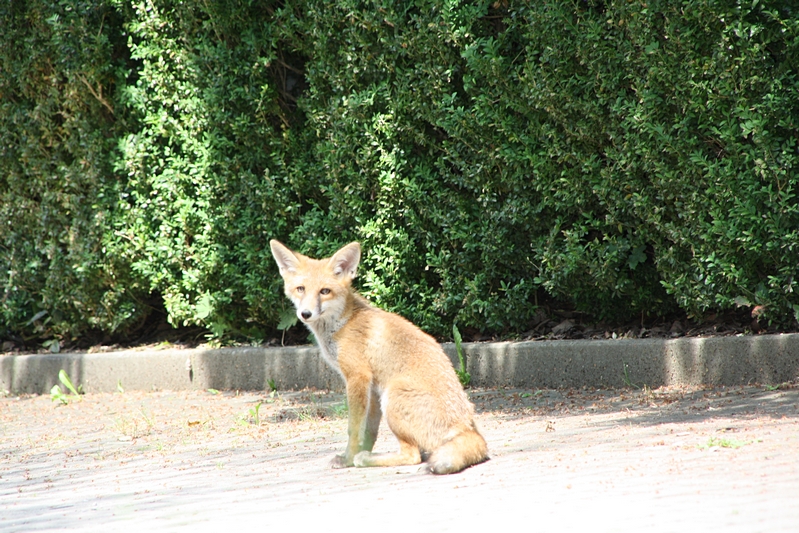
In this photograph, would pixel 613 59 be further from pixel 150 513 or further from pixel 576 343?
pixel 150 513

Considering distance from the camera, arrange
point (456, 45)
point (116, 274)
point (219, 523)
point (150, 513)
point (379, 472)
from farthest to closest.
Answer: point (116, 274) < point (456, 45) < point (379, 472) < point (150, 513) < point (219, 523)

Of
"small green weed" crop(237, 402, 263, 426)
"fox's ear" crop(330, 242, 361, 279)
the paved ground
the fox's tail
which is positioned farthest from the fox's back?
"small green weed" crop(237, 402, 263, 426)

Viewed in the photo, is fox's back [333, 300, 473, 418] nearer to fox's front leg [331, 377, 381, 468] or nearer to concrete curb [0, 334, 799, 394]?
fox's front leg [331, 377, 381, 468]

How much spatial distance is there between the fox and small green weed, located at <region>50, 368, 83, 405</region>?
4.61m

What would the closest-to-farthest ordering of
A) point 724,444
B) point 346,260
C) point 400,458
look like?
point 724,444 → point 400,458 → point 346,260

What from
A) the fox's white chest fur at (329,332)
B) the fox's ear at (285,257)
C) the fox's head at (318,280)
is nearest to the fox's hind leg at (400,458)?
the fox's white chest fur at (329,332)

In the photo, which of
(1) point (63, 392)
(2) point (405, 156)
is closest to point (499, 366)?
(2) point (405, 156)

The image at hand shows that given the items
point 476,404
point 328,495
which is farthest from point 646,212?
point 328,495

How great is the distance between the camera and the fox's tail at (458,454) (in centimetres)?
452

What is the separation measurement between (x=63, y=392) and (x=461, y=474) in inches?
275

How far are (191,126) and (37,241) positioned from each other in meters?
2.82

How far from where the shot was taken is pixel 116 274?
9898 millimetres

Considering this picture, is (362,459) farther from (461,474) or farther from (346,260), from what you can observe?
(346,260)

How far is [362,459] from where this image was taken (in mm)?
4934
